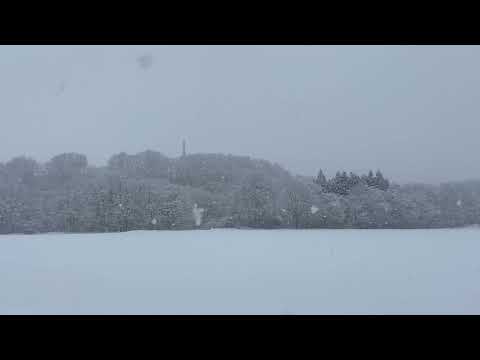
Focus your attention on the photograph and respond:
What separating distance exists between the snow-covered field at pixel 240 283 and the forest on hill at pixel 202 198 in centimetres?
754

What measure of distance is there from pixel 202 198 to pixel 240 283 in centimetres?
1160

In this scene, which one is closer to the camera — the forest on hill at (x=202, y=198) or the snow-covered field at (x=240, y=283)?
the snow-covered field at (x=240, y=283)

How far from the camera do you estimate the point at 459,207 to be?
17000 mm

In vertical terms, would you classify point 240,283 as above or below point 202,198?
below

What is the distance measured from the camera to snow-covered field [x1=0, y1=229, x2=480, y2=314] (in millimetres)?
3381

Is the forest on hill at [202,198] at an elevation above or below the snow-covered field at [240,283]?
above

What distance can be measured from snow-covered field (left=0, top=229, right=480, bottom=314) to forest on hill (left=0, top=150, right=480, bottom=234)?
7538mm

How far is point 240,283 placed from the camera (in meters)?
4.46

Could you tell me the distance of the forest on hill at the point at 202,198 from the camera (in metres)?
15.0

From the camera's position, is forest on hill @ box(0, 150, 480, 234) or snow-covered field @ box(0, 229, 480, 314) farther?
forest on hill @ box(0, 150, 480, 234)

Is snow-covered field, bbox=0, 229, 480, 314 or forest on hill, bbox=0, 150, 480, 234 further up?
forest on hill, bbox=0, 150, 480, 234

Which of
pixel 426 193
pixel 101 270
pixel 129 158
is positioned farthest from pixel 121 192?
pixel 426 193
